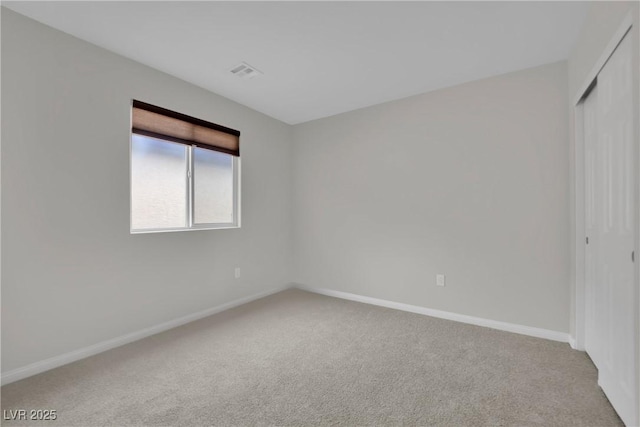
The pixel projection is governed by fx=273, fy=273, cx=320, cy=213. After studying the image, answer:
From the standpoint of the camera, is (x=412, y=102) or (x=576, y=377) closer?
(x=576, y=377)

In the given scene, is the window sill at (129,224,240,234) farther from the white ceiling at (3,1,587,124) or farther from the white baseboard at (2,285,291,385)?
the white ceiling at (3,1,587,124)

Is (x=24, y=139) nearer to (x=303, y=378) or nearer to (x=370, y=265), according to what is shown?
(x=303, y=378)

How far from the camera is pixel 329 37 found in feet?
7.23

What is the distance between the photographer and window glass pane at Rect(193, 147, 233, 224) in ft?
10.5

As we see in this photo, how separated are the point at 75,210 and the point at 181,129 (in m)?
1.24

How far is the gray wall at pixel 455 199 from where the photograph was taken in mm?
2523

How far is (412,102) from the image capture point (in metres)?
3.26

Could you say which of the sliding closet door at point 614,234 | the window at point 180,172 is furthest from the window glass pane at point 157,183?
the sliding closet door at point 614,234

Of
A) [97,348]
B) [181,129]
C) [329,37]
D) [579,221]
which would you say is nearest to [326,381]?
[97,348]

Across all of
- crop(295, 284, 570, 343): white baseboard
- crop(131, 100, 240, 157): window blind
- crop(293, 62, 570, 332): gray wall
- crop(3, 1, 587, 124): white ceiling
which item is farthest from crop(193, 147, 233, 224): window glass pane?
crop(295, 284, 570, 343): white baseboard

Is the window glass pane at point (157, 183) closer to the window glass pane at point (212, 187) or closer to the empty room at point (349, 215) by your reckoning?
the empty room at point (349, 215)

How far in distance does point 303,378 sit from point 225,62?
2.77 m

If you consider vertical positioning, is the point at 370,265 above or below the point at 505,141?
below

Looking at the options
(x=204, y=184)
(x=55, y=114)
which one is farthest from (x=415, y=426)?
(x=55, y=114)
